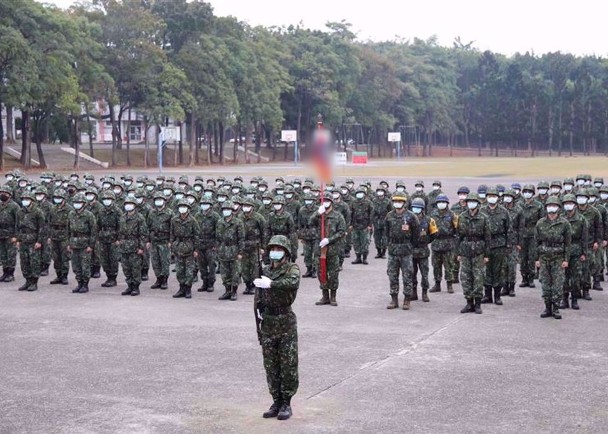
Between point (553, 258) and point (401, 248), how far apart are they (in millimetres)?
2360

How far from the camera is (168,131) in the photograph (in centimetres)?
6438

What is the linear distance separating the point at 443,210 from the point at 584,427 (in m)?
8.50

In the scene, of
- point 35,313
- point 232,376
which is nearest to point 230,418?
point 232,376

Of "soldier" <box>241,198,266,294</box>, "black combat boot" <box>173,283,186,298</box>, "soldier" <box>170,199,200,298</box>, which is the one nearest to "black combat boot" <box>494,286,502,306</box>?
"soldier" <box>241,198,266,294</box>

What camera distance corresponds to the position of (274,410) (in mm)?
8477

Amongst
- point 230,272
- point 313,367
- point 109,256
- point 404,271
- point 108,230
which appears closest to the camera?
point 313,367

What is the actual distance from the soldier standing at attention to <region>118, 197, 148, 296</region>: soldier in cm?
454

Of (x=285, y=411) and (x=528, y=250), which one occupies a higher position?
(x=528, y=250)

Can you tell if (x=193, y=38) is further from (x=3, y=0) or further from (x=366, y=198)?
(x=366, y=198)

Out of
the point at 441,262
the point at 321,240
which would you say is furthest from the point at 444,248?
the point at 321,240

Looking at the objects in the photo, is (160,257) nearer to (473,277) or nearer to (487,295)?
(473,277)

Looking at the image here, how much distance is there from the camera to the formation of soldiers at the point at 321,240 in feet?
45.7

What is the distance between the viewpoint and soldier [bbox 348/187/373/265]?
2031cm

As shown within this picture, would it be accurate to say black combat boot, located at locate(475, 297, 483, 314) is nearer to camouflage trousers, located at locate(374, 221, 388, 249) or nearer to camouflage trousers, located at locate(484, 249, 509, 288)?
camouflage trousers, located at locate(484, 249, 509, 288)
